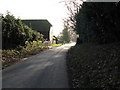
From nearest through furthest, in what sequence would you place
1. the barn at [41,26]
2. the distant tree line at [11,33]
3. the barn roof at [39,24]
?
the distant tree line at [11,33]
the barn at [41,26]
the barn roof at [39,24]

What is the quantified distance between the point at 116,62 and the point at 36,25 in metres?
49.4

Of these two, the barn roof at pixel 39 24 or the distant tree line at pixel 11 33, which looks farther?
the barn roof at pixel 39 24

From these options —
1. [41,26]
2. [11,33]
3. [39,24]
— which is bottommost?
[11,33]

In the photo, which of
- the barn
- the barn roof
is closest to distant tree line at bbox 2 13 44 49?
the barn

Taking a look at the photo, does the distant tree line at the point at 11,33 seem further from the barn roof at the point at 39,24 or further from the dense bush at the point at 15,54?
the barn roof at the point at 39,24

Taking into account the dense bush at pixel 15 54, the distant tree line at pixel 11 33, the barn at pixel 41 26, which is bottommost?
the dense bush at pixel 15 54

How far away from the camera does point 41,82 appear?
672 cm

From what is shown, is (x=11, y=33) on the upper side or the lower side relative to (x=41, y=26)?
lower

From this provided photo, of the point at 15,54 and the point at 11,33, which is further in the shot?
the point at 11,33

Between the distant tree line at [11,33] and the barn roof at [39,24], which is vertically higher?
the barn roof at [39,24]

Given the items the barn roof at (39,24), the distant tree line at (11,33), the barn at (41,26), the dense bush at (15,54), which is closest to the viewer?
the dense bush at (15,54)

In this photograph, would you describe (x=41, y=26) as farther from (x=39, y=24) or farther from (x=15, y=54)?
(x=15, y=54)

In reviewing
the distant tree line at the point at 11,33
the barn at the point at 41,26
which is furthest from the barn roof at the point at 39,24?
the distant tree line at the point at 11,33

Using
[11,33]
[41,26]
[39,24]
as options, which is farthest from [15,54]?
[39,24]
